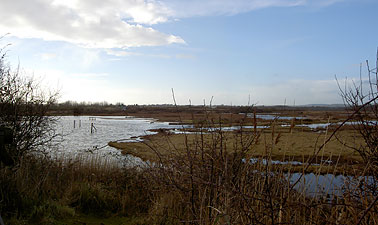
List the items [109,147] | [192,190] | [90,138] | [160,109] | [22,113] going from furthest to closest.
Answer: [160,109]
[90,138]
[109,147]
[22,113]
[192,190]

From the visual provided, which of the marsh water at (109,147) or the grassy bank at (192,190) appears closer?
the grassy bank at (192,190)

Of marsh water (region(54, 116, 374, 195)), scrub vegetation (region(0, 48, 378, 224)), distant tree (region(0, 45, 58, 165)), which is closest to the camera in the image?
scrub vegetation (region(0, 48, 378, 224))

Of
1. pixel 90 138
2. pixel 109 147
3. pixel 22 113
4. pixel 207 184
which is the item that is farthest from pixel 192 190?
pixel 90 138

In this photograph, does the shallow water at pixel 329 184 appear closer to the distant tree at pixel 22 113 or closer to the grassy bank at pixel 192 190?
the grassy bank at pixel 192 190

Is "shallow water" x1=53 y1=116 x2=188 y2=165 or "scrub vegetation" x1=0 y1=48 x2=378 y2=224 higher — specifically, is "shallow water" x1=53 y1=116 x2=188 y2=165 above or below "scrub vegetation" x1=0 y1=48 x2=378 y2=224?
below

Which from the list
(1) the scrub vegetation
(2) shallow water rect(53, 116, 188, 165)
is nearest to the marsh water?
(2) shallow water rect(53, 116, 188, 165)

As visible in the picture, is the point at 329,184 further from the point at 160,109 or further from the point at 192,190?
the point at 160,109

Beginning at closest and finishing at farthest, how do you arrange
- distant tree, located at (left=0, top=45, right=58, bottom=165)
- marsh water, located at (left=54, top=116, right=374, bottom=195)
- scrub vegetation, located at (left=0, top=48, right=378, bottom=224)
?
scrub vegetation, located at (left=0, top=48, right=378, bottom=224)
marsh water, located at (left=54, top=116, right=374, bottom=195)
distant tree, located at (left=0, top=45, right=58, bottom=165)

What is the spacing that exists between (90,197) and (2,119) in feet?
14.5

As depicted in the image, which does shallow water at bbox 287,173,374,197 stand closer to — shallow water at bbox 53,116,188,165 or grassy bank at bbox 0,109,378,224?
grassy bank at bbox 0,109,378,224

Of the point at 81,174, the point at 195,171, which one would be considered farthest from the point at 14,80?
the point at 195,171

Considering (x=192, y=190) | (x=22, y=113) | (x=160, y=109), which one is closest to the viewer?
(x=192, y=190)

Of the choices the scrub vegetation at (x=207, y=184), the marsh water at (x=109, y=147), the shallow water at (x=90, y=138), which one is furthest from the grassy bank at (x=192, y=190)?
the shallow water at (x=90, y=138)

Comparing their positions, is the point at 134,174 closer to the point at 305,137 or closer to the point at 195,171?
the point at 195,171
